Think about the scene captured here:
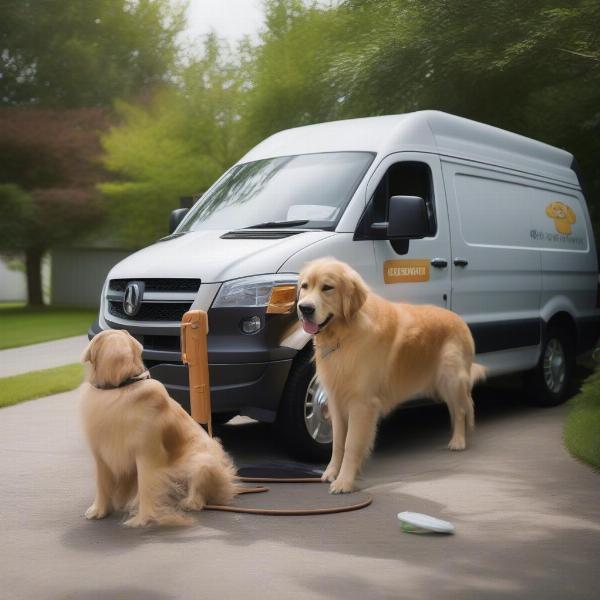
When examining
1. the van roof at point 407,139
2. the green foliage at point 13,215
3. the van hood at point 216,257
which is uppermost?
the green foliage at point 13,215

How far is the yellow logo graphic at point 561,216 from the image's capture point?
10008mm

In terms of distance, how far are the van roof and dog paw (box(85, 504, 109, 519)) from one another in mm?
3602

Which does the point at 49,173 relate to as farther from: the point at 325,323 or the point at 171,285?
the point at 325,323

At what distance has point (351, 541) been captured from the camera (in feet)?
16.6

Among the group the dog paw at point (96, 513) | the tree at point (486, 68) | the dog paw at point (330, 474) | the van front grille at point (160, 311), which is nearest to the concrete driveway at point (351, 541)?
the dog paw at point (96, 513)

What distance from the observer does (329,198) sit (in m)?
7.32

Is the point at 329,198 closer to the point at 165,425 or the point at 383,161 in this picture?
the point at 383,161

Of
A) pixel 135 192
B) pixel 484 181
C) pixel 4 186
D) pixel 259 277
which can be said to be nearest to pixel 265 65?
pixel 135 192

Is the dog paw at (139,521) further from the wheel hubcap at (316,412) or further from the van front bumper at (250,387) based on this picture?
the wheel hubcap at (316,412)

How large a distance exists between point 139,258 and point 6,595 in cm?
352

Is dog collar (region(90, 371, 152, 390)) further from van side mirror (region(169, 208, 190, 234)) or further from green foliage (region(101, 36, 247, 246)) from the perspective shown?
green foliage (region(101, 36, 247, 246))

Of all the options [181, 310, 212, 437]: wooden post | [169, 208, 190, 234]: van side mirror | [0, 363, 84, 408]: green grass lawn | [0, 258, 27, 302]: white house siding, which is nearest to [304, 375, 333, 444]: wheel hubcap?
[181, 310, 212, 437]: wooden post

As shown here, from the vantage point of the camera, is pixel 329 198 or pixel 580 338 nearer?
pixel 329 198

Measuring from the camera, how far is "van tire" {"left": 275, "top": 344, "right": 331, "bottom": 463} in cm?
658
